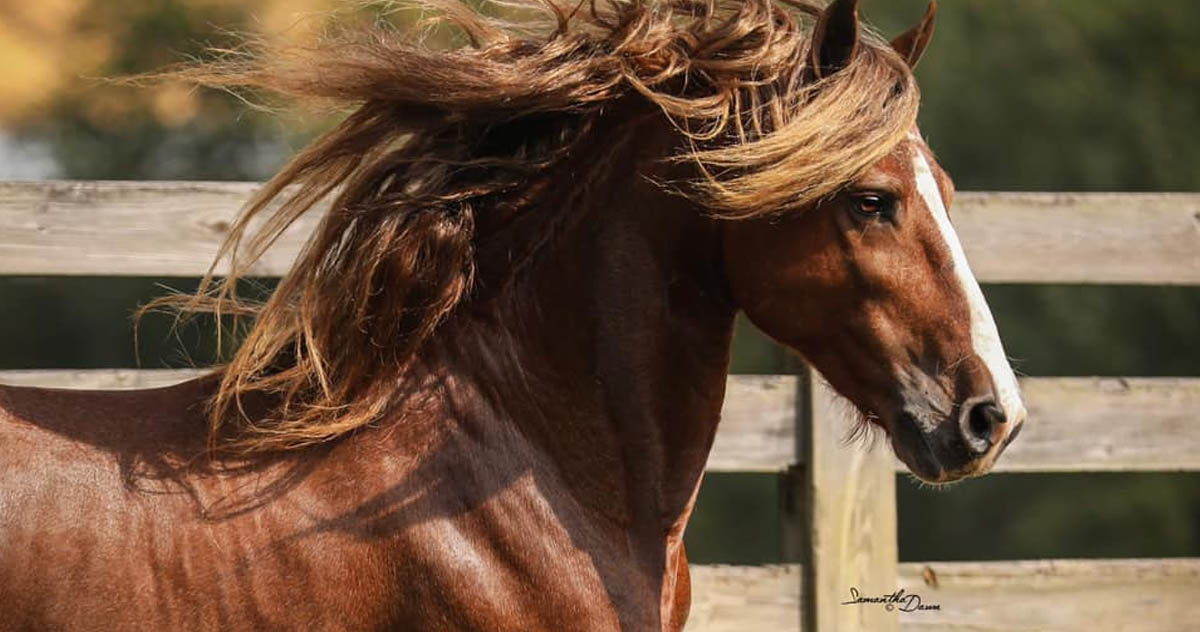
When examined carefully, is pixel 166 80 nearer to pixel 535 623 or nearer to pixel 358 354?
pixel 358 354

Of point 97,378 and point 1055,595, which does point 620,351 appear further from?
point 1055,595

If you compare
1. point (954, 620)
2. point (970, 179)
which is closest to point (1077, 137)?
point (970, 179)

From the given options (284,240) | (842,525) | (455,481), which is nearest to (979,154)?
(842,525)

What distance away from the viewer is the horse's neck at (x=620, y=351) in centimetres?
248

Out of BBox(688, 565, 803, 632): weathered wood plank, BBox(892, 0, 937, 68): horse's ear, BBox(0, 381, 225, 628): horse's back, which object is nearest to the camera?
BBox(0, 381, 225, 628): horse's back

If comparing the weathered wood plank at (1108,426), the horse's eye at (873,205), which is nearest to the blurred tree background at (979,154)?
the weathered wood plank at (1108,426)

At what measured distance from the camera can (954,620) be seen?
3941 mm

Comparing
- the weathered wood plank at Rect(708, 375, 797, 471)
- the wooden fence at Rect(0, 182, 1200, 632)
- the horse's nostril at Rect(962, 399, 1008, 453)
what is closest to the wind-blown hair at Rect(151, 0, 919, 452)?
the horse's nostril at Rect(962, 399, 1008, 453)

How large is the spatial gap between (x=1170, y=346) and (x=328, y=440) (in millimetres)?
6117

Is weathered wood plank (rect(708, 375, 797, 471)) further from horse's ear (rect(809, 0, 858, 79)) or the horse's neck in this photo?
horse's ear (rect(809, 0, 858, 79))

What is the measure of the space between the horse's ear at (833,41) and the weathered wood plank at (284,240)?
1539 mm

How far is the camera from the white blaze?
2.29 meters
